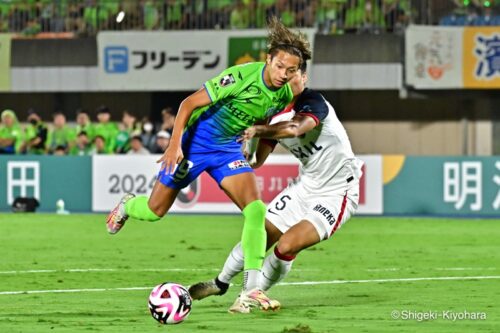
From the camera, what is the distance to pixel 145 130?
26.6 m

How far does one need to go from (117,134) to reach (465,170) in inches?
283

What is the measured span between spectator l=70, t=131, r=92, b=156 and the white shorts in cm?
1649

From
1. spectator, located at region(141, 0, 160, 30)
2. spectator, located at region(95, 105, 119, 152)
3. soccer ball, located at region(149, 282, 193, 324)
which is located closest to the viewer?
soccer ball, located at region(149, 282, 193, 324)

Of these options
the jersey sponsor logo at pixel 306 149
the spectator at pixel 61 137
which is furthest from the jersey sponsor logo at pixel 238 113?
the spectator at pixel 61 137

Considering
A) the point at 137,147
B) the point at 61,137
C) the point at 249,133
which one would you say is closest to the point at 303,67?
the point at 249,133

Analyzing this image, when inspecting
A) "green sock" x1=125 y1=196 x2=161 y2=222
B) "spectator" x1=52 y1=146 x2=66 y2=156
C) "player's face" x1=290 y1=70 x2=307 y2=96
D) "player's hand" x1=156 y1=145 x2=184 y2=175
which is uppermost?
"player's face" x1=290 y1=70 x2=307 y2=96

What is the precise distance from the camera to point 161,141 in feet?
82.9

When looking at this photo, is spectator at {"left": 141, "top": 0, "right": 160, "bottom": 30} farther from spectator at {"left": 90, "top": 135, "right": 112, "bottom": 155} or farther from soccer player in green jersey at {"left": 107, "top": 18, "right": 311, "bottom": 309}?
soccer player in green jersey at {"left": 107, "top": 18, "right": 311, "bottom": 309}

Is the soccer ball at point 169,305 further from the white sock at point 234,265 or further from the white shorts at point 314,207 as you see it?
the white shorts at point 314,207

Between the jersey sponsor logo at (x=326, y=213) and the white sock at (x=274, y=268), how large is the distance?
423 mm

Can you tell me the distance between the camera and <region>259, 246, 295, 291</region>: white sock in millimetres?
10336

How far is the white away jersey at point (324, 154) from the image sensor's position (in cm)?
1059

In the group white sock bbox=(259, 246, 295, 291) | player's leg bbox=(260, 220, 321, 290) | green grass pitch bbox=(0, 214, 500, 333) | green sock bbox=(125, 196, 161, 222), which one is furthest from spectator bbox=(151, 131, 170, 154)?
player's leg bbox=(260, 220, 321, 290)

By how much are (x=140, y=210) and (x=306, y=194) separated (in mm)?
1336
